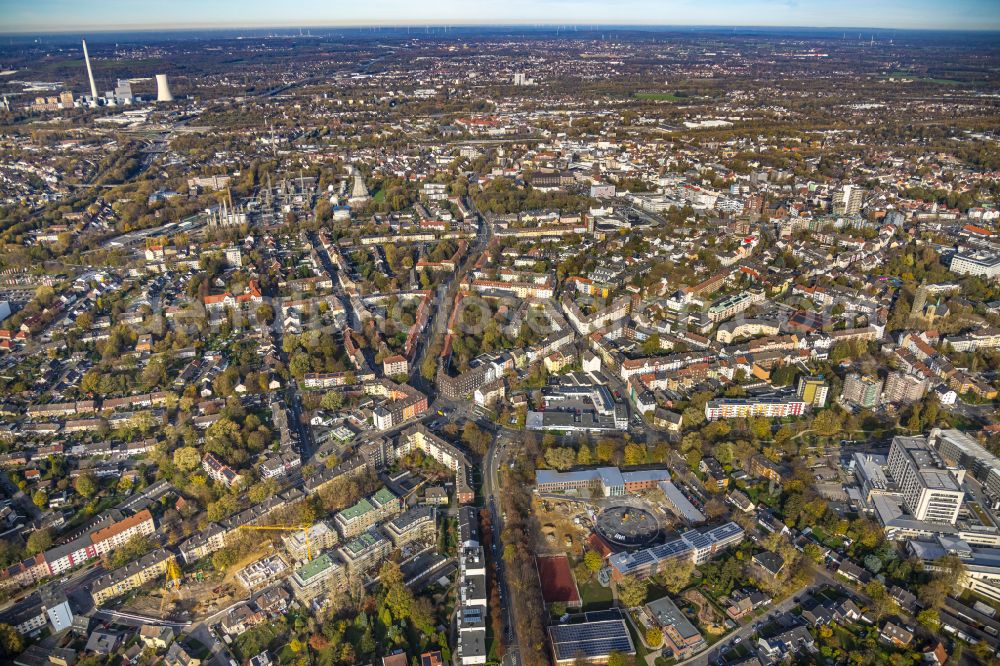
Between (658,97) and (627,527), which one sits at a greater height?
(658,97)

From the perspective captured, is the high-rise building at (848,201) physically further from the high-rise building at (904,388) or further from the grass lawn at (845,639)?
the grass lawn at (845,639)

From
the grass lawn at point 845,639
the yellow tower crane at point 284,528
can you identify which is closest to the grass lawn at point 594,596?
the grass lawn at point 845,639

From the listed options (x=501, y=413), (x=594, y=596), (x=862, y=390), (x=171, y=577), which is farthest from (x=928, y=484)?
(x=171, y=577)

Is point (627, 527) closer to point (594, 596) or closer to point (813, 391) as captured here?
point (594, 596)

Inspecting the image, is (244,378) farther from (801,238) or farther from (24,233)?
(801,238)

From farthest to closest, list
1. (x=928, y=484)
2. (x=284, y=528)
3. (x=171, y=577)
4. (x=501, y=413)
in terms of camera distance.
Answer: (x=501, y=413) < (x=928, y=484) < (x=284, y=528) < (x=171, y=577)

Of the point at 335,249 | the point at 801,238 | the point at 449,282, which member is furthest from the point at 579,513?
the point at 801,238

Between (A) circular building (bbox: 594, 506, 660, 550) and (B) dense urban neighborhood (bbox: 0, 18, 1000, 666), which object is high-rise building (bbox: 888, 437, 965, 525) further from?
(A) circular building (bbox: 594, 506, 660, 550)
